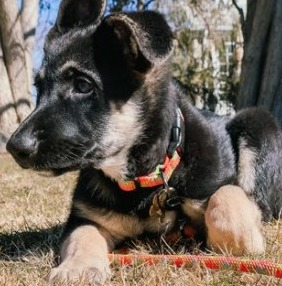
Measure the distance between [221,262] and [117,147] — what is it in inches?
32.4

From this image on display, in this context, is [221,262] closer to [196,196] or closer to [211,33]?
[196,196]

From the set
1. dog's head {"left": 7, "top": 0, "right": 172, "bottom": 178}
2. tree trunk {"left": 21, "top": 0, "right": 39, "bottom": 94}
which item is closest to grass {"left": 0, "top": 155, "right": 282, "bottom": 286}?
dog's head {"left": 7, "top": 0, "right": 172, "bottom": 178}

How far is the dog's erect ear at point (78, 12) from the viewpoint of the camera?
354cm

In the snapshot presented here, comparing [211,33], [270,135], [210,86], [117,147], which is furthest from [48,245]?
[211,33]

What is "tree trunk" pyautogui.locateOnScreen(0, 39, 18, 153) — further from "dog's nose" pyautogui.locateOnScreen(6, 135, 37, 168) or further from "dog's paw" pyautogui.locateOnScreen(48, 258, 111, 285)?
"dog's paw" pyautogui.locateOnScreen(48, 258, 111, 285)

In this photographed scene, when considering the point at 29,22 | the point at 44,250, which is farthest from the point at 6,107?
the point at 44,250

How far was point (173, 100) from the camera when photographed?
11.2 feet

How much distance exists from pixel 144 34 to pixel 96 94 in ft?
1.24

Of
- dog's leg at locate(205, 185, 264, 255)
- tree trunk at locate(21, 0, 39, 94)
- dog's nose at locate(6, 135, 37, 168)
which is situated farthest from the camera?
tree trunk at locate(21, 0, 39, 94)

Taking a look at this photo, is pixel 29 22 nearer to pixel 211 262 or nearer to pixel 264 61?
pixel 264 61

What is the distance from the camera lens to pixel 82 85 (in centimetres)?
304

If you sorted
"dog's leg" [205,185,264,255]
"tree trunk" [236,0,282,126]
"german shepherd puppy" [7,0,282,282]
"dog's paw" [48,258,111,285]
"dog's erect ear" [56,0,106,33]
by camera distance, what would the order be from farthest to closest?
"tree trunk" [236,0,282,126], "dog's erect ear" [56,0,106,33], "dog's leg" [205,185,264,255], "german shepherd puppy" [7,0,282,282], "dog's paw" [48,258,111,285]

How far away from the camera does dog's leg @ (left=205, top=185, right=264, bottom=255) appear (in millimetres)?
3068

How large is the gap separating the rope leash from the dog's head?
0.49 m
